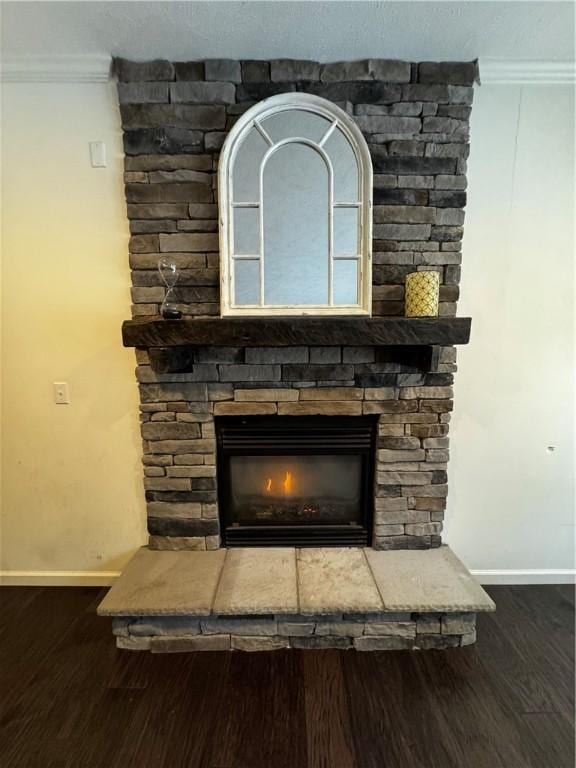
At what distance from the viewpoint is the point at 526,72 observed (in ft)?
5.31

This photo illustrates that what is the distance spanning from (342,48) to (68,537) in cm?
257

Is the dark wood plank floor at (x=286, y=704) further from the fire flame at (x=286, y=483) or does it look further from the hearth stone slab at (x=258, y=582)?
the fire flame at (x=286, y=483)

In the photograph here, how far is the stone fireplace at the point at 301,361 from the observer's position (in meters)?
1.54

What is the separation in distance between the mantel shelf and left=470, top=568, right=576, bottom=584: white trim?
132 cm

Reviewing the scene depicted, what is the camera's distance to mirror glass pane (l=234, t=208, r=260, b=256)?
1.62 metres

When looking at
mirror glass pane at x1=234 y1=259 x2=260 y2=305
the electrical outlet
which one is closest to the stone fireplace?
mirror glass pane at x1=234 y1=259 x2=260 y2=305

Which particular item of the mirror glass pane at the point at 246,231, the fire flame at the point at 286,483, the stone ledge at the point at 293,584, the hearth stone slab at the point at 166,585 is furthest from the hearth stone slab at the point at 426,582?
the mirror glass pane at the point at 246,231

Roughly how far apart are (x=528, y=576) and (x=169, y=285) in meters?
2.33

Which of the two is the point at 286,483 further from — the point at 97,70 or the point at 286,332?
the point at 97,70

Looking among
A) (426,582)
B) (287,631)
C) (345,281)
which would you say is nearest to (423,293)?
(345,281)

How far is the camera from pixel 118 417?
6.00ft

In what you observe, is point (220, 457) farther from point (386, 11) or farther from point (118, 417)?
point (386, 11)

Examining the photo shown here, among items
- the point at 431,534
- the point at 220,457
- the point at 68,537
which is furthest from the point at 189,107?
the point at 431,534

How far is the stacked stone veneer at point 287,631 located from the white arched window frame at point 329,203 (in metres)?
1.30
